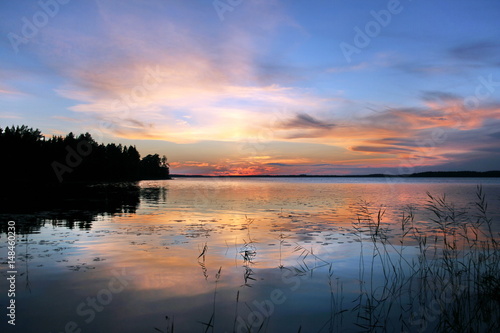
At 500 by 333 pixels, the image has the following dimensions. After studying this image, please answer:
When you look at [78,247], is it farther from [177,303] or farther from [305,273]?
[305,273]

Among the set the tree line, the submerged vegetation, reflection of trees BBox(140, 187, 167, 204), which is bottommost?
reflection of trees BBox(140, 187, 167, 204)

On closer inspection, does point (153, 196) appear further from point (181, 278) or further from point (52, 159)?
point (52, 159)

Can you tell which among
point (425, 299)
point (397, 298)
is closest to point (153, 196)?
point (397, 298)

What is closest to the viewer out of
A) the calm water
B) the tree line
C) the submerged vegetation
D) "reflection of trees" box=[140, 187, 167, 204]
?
the submerged vegetation

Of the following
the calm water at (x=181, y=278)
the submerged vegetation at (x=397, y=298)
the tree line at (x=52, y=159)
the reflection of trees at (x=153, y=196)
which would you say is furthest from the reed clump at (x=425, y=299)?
the tree line at (x=52, y=159)

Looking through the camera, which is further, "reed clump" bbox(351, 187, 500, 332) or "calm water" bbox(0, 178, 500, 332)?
"calm water" bbox(0, 178, 500, 332)

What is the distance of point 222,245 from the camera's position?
51.6 feet

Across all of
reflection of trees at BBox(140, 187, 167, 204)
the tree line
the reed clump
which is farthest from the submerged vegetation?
the tree line

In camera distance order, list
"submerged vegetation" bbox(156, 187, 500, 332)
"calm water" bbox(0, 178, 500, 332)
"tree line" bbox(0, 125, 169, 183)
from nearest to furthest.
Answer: "submerged vegetation" bbox(156, 187, 500, 332)
"calm water" bbox(0, 178, 500, 332)
"tree line" bbox(0, 125, 169, 183)

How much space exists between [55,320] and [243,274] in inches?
221

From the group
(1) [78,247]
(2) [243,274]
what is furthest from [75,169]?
(2) [243,274]

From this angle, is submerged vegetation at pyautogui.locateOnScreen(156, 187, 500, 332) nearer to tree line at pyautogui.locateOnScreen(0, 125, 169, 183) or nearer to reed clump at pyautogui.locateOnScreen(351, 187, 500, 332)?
reed clump at pyautogui.locateOnScreen(351, 187, 500, 332)

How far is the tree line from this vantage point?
272 ft

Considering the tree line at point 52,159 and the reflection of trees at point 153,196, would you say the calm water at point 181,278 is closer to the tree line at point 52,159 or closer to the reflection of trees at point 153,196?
the reflection of trees at point 153,196
